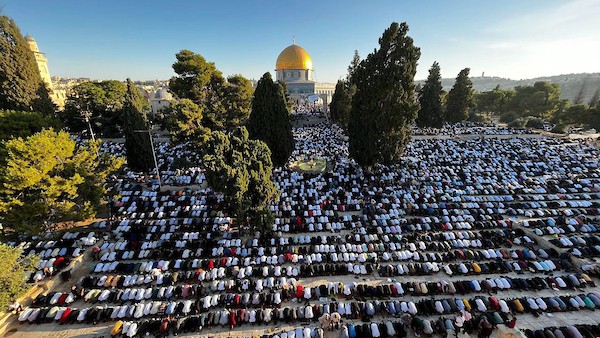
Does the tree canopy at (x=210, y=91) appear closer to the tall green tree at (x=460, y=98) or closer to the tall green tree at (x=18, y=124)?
the tall green tree at (x=18, y=124)

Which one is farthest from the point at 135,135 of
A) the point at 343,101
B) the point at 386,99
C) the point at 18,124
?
the point at 343,101

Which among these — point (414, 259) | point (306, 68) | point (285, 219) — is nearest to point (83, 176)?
point (285, 219)

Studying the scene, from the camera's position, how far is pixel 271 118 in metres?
24.5

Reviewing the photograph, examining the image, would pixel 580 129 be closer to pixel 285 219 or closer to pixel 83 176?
pixel 285 219

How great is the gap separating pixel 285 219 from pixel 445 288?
10935mm

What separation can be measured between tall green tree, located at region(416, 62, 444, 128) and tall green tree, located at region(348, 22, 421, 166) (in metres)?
19.4

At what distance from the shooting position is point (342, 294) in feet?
42.7

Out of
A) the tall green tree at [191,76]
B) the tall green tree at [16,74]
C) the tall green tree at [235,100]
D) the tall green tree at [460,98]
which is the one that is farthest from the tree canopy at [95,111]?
the tall green tree at [460,98]

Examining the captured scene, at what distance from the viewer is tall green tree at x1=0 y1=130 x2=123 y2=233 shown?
1434cm

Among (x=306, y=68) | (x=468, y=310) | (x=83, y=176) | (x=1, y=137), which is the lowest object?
(x=468, y=310)

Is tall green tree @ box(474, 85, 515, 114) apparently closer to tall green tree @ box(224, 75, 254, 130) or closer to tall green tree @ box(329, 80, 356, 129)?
tall green tree @ box(329, 80, 356, 129)

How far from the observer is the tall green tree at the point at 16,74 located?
24.4 meters

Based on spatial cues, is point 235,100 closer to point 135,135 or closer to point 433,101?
point 135,135

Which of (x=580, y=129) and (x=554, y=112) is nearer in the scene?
(x=580, y=129)
